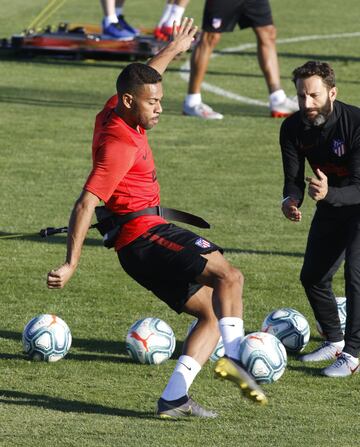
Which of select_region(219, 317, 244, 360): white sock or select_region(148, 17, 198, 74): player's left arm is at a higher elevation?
select_region(148, 17, 198, 74): player's left arm

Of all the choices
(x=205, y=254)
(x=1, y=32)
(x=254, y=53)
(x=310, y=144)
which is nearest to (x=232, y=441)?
(x=205, y=254)

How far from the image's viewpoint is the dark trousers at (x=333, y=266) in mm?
8625

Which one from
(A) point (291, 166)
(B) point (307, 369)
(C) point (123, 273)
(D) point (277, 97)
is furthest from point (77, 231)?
(D) point (277, 97)

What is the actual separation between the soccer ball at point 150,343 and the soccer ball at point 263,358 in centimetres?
71

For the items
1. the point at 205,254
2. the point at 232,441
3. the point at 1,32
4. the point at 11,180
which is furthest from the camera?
the point at 1,32

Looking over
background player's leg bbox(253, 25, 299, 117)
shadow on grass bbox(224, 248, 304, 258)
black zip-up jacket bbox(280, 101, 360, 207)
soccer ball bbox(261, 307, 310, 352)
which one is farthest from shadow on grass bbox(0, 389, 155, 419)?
background player's leg bbox(253, 25, 299, 117)

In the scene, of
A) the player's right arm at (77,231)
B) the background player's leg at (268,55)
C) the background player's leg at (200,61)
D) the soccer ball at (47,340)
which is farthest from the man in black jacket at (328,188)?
the background player's leg at (268,55)

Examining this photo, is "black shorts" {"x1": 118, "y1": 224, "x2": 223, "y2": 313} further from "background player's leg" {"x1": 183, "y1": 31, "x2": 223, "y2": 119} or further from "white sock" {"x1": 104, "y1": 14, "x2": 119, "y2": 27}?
"white sock" {"x1": 104, "y1": 14, "x2": 119, "y2": 27}

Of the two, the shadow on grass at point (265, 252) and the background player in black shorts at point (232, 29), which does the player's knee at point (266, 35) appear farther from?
the shadow on grass at point (265, 252)

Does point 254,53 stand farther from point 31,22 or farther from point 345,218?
point 345,218

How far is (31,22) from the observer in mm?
24562

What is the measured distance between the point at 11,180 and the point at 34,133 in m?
2.29

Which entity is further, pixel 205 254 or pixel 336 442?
pixel 205 254

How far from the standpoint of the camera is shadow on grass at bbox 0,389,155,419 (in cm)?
773
